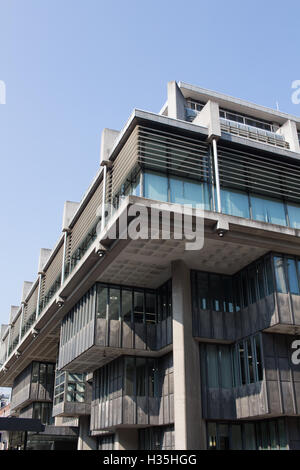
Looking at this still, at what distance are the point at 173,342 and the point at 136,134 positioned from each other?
11.2 m

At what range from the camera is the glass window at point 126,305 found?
29562 mm

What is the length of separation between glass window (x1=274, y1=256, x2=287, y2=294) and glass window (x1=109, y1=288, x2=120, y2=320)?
957 cm

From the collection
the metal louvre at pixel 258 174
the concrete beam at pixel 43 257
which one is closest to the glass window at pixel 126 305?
the metal louvre at pixel 258 174

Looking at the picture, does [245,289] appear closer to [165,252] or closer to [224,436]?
[165,252]

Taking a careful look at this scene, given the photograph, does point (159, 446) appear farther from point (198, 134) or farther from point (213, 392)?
point (198, 134)

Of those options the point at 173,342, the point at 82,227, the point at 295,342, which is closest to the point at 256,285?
the point at 295,342

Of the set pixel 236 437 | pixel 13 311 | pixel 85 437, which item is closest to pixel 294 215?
pixel 236 437

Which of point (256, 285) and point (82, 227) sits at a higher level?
point (82, 227)

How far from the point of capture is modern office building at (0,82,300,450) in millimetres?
24844

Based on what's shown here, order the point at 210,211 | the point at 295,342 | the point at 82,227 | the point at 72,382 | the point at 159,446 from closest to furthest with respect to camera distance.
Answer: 1. the point at 210,211
2. the point at 295,342
3. the point at 159,446
4. the point at 82,227
5. the point at 72,382

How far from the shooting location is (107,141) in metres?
29.2

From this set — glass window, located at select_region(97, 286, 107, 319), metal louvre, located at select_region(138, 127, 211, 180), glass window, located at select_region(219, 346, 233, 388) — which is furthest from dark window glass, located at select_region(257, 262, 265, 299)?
glass window, located at select_region(97, 286, 107, 319)

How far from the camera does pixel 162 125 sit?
25609 mm

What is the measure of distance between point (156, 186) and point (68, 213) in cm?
1427
